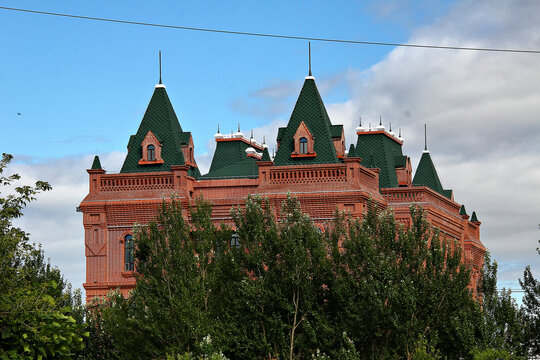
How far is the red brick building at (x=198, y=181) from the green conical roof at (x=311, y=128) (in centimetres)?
5

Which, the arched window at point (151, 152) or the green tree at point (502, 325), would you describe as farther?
the arched window at point (151, 152)

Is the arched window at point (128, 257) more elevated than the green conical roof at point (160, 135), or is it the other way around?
→ the green conical roof at point (160, 135)

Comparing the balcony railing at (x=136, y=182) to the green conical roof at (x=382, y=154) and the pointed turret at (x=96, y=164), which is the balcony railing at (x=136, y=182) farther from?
the green conical roof at (x=382, y=154)

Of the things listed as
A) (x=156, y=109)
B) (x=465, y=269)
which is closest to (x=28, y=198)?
(x=465, y=269)

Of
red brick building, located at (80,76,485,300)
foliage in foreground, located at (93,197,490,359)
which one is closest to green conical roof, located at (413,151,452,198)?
red brick building, located at (80,76,485,300)

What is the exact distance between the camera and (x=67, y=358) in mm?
32094

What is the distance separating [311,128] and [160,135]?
284 inches

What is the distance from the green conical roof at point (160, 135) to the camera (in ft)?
173

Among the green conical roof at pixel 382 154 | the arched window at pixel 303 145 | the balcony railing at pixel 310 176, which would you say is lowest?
the balcony railing at pixel 310 176

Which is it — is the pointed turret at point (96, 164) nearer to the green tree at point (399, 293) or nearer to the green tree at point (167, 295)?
the green tree at point (167, 295)

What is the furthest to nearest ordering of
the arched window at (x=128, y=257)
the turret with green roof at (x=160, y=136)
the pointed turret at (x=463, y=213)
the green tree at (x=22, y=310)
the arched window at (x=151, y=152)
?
the pointed turret at (x=463, y=213), the arched window at (x=151, y=152), the turret with green roof at (x=160, y=136), the arched window at (x=128, y=257), the green tree at (x=22, y=310)

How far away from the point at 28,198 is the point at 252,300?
10.1 meters

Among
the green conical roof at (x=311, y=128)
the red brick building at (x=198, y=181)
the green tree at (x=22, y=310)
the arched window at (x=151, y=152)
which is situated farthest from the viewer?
the arched window at (x=151, y=152)

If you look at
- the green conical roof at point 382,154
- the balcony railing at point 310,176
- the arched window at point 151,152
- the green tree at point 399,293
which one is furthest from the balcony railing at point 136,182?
the green tree at point 399,293
